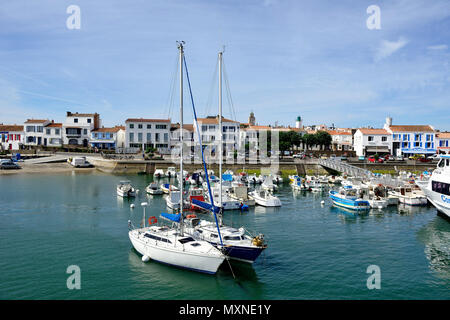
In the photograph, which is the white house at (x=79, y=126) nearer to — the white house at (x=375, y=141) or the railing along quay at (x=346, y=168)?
the railing along quay at (x=346, y=168)

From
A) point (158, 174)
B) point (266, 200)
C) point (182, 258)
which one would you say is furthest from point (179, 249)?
point (158, 174)

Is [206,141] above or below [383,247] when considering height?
above

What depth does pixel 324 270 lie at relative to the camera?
23531 millimetres

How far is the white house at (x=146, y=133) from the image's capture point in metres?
105

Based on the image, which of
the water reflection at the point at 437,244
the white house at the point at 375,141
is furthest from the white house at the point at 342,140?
the water reflection at the point at 437,244

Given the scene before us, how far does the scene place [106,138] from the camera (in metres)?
110

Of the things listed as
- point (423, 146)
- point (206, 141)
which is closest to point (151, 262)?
point (206, 141)

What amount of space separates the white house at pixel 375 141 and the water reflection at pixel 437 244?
70243mm

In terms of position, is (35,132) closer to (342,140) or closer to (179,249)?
(342,140)

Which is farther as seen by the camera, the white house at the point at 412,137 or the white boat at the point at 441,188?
the white house at the point at 412,137
